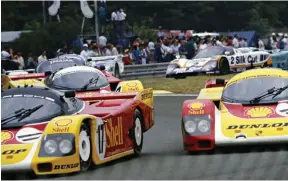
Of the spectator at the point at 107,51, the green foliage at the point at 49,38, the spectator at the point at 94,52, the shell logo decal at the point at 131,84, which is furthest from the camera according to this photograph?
the green foliage at the point at 49,38

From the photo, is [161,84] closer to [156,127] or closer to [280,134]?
[156,127]

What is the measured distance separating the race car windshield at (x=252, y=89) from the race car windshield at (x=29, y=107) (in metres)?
2.82

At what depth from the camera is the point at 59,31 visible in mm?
37375

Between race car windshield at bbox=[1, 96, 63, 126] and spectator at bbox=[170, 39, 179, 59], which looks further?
spectator at bbox=[170, 39, 179, 59]

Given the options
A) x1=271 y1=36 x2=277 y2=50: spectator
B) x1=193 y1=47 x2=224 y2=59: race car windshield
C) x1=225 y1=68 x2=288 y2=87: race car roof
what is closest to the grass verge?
x1=193 y1=47 x2=224 y2=59: race car windshield

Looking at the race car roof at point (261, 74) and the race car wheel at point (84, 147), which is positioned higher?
the race car roof at point (261, 74)

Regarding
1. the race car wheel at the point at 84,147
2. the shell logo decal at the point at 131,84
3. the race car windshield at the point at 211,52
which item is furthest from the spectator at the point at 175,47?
the race car wheel at the point at 84,147

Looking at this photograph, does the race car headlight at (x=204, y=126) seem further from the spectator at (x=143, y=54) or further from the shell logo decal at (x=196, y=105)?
the spectator at (x=143, y=54)

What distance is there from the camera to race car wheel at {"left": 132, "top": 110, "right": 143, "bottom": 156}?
11688 millimetres

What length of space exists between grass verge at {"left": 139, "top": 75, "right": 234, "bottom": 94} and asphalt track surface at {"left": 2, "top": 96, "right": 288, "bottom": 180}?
34.3 feet

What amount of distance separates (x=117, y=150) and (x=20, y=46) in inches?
1135

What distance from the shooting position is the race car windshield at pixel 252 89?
1190 cm

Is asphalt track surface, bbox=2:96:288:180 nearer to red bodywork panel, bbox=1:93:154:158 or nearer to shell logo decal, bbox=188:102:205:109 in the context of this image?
red bodywork panel, bbox=1:93:154:158

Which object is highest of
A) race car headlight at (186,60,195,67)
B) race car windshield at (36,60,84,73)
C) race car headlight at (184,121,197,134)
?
race car headlight at (184,121,197,134)
